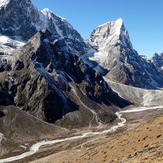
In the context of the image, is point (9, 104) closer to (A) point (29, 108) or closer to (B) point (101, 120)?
(A) point (29, 108)

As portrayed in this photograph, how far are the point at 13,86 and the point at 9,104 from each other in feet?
77.0

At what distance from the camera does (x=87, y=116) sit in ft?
650

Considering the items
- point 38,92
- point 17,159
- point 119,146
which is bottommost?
point 17,159

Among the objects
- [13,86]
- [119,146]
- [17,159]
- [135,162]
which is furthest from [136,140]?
[13,86]

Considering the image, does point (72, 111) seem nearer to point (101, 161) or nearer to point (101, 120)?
point (101, 120)

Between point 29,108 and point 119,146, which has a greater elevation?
point 29,108

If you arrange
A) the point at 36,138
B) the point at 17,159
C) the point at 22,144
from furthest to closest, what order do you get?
the point at 36,138
the point at 22,144
the point at 17,159

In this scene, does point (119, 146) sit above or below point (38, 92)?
below

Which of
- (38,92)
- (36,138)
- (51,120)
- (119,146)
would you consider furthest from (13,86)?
(119,146)

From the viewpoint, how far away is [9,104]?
18000 cm

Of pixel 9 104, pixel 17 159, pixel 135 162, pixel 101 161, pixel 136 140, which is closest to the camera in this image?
pixel 135 162

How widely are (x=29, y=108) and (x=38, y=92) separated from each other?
1844 centimetres

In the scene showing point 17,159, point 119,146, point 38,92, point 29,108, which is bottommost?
point 17,159

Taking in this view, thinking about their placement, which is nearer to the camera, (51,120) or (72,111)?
(51,120)
